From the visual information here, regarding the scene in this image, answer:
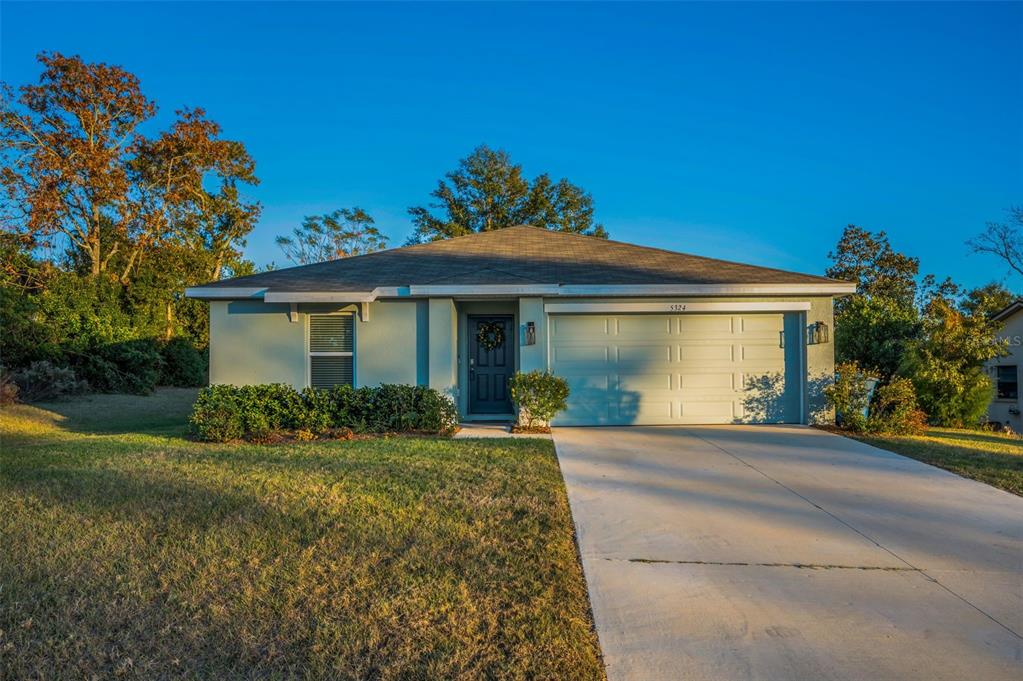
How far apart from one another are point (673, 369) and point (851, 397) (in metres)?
2.75

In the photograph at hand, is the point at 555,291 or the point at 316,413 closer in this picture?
the point at 316,413

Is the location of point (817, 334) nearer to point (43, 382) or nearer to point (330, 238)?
point (43, 382)

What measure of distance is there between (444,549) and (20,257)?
20.9 metres

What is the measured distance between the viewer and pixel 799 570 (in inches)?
129

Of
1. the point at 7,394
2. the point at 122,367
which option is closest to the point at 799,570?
the point at 7,394

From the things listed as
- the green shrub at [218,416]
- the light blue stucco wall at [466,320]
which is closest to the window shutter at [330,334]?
the green shrub at [218,416]

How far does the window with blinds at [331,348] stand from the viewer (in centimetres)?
906

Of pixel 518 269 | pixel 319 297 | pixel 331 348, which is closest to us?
pixel 319 297

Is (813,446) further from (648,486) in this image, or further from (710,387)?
(648,486)

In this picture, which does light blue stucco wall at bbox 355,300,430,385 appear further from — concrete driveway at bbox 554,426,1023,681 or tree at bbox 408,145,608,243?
tree at bbox 408,145,608,243

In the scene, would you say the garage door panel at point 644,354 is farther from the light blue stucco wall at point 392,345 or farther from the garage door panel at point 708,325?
the light blue stucco wall at point 392,345

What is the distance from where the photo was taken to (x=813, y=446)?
7094 millimetres

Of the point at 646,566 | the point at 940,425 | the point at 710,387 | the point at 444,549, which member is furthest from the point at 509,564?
the point at 940,425

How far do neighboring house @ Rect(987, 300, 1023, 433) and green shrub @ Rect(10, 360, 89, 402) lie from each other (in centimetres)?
2642
